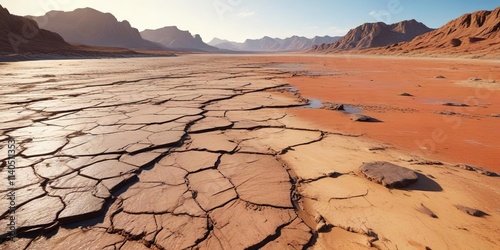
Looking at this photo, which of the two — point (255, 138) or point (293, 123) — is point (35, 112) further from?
point (293, 123)

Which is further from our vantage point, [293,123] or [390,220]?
[293,123]

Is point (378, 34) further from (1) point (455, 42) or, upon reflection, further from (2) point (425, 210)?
(2) point (425, 210)

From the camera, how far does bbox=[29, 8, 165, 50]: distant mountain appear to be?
250ft

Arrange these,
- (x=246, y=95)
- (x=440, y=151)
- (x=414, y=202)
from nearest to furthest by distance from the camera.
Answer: (x=414, y=202) < (x=440, y=151) < (x=246, y=95)

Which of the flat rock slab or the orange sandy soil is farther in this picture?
the orange sandy soil

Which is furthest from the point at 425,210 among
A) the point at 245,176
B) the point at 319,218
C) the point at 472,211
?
the point at 245,176

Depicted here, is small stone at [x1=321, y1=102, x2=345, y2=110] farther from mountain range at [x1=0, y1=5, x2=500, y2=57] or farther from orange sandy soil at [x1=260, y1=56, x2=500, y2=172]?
mountain range at [x1=0, y1=5, x2=500, y2=57]

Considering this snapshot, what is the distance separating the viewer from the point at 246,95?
625 cm

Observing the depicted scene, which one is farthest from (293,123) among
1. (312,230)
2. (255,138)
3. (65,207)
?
(65,207)

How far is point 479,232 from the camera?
159cm

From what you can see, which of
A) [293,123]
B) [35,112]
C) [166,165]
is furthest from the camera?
[35,112]

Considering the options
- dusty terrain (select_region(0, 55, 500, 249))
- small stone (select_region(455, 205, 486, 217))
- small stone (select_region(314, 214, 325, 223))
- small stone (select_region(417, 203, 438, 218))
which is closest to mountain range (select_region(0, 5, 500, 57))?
dusty terrain (select_region(0, 55, 500, 249))

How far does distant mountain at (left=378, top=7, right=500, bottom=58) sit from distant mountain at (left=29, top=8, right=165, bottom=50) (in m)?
76.1

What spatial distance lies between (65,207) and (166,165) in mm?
871
